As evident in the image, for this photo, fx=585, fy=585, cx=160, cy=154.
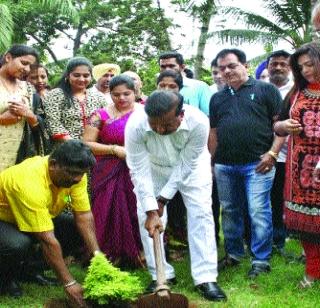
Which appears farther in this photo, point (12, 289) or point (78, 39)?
point (78, 39)

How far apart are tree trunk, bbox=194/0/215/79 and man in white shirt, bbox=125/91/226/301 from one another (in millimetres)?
10872

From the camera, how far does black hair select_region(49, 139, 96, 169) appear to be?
12.5ft

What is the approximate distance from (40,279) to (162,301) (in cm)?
130

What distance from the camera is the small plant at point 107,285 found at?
3.72 meters

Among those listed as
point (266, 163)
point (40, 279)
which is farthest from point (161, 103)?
point (40, 279)

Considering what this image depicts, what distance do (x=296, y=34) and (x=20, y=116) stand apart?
13.1m

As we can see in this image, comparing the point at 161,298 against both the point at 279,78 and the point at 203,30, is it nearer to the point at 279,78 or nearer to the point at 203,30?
the point at 279,78

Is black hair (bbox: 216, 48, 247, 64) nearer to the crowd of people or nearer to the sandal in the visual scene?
the crowd of people

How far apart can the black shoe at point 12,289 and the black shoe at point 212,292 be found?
1338 mm

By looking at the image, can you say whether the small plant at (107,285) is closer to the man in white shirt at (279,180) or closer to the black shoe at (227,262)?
the black shoe at (227,262)

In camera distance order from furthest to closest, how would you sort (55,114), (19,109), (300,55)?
(55,114) < (19,109) < (300,55)

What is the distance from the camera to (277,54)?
583 centimetres

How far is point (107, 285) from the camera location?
3748 millimetres

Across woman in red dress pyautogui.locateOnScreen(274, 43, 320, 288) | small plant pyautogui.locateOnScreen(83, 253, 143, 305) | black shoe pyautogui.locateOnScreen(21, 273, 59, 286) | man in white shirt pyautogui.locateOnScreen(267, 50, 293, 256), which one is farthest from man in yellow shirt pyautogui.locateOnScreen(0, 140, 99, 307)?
man in white shirt pyautogui.locateOnScreen(267, 50, 293, 256)
